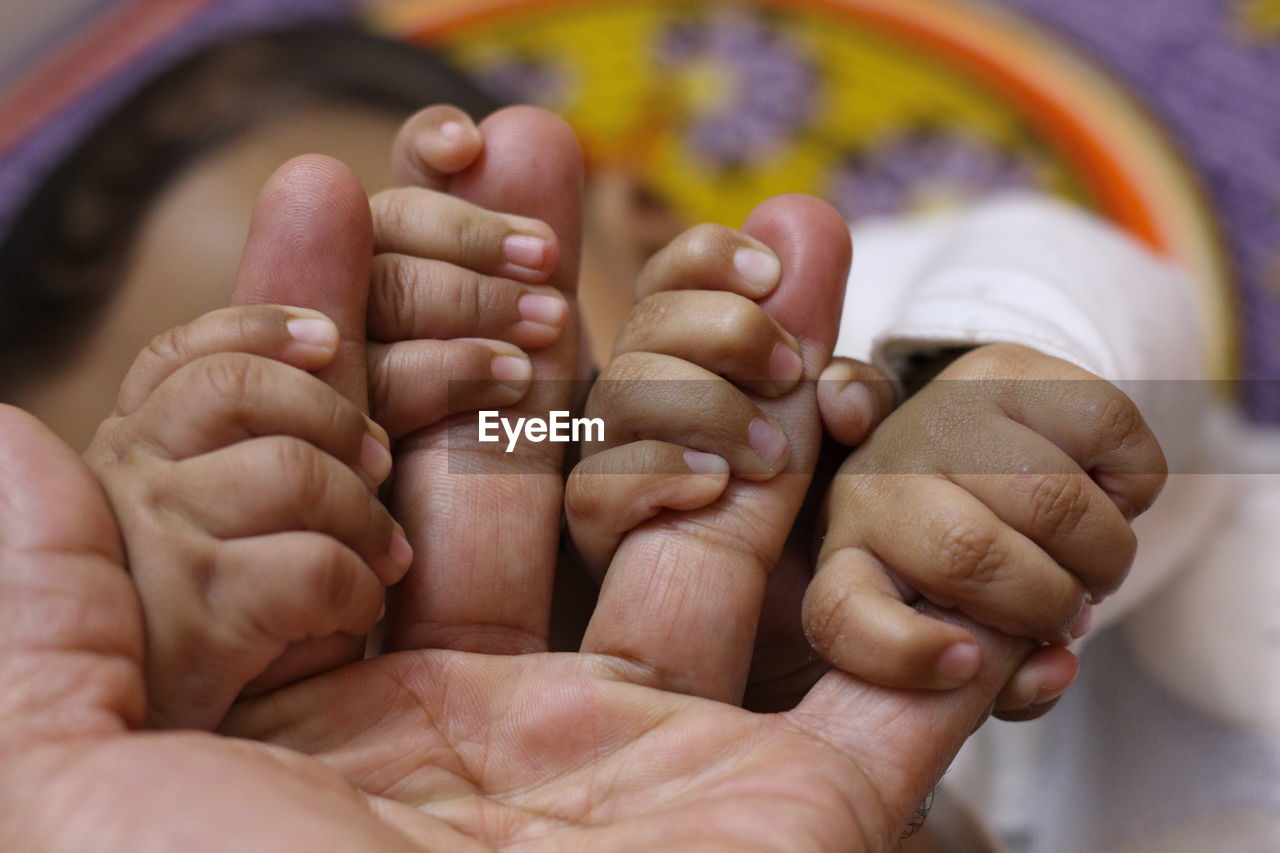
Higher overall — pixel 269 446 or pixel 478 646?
pixel 269 446

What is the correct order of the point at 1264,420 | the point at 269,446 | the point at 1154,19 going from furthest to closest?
the point at 1154,19, the point at 1264,420, the point at 269,446

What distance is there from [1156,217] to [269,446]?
2.81 ft

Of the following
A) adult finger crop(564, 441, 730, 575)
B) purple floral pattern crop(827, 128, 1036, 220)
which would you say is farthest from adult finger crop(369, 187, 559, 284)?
purple floral pattern crop(827, 128, 1036, 220)

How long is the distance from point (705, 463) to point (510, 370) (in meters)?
0.10

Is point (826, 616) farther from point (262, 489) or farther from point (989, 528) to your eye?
point (262, 489)

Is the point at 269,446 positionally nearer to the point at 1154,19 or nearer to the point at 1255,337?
the point at 1255,337

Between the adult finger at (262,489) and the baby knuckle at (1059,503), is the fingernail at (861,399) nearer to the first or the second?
the baby knuckle at (1059,503)

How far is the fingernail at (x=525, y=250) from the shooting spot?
0.49m

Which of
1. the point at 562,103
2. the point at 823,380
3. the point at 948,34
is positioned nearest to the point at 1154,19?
the point at 948,34

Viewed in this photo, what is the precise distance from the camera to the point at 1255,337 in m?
0.97

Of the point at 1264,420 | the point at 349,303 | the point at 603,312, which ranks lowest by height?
the point at 1264,420

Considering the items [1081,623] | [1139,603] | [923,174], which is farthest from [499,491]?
[923,174]

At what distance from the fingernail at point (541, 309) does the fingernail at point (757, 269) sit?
89mm

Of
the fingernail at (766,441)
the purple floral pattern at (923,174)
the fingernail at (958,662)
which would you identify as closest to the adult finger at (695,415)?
the fingernail at (766,441)
